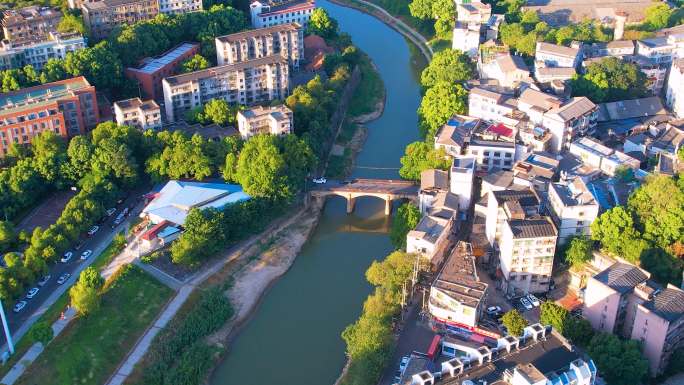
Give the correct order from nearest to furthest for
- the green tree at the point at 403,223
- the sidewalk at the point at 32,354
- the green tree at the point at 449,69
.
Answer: the sidewalk at the point at 32,354, the green tree at the point at 403,223, the green tree at the point at 449,69

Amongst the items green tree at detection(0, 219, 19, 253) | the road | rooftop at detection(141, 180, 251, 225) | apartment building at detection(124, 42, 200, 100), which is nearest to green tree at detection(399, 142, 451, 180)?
rooftop at detection(141, 180, 251, 225)

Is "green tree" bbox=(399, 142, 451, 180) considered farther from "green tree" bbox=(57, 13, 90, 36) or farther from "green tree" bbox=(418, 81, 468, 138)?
"green tree" bbox=(57, 13, 90, 36)

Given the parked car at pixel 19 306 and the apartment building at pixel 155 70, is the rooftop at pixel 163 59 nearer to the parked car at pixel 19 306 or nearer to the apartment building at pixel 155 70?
the apartment building at pixel 155 70

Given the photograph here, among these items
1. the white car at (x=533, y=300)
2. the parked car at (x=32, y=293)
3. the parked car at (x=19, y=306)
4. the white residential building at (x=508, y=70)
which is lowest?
the white car at (x=533, y=300)

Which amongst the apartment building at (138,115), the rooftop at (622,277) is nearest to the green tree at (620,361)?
the rooftop at (622,277)

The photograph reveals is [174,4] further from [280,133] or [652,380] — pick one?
[652,380]

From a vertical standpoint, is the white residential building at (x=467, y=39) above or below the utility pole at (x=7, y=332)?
above
